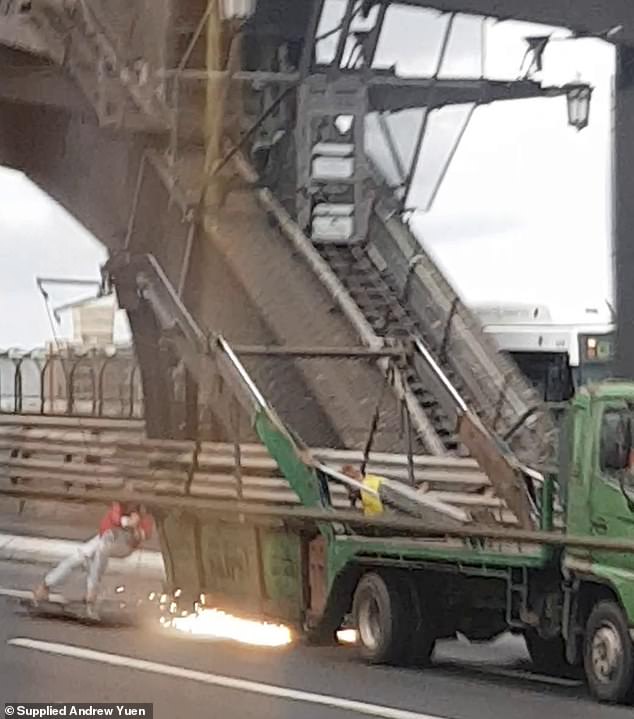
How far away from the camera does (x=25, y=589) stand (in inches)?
727

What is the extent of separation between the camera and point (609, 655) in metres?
11.7

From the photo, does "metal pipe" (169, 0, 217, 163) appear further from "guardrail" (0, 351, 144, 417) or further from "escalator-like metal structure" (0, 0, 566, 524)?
"guardrail" (0, 351, 144, 417)

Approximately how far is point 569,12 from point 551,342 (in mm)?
3839

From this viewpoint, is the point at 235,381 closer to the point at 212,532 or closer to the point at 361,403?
the point at 212,532

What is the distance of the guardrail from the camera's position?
23.1 metres

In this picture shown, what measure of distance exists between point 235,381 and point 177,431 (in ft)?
9.22

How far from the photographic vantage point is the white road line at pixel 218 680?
1101 centimetres

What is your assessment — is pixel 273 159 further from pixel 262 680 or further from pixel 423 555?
pixel 262 680

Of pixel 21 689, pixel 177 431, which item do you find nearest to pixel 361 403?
pixel 177 431

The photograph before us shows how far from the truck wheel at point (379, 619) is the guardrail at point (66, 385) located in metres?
8.49

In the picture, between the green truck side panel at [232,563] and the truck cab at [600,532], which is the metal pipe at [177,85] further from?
the truck cab at [600,532]

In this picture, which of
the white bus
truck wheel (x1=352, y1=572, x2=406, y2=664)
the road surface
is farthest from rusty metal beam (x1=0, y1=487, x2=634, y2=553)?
the white bus

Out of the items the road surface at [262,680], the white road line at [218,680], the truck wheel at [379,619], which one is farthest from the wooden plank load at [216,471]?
the white road line at [218,680]

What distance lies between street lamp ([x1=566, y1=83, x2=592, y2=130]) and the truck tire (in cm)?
950
